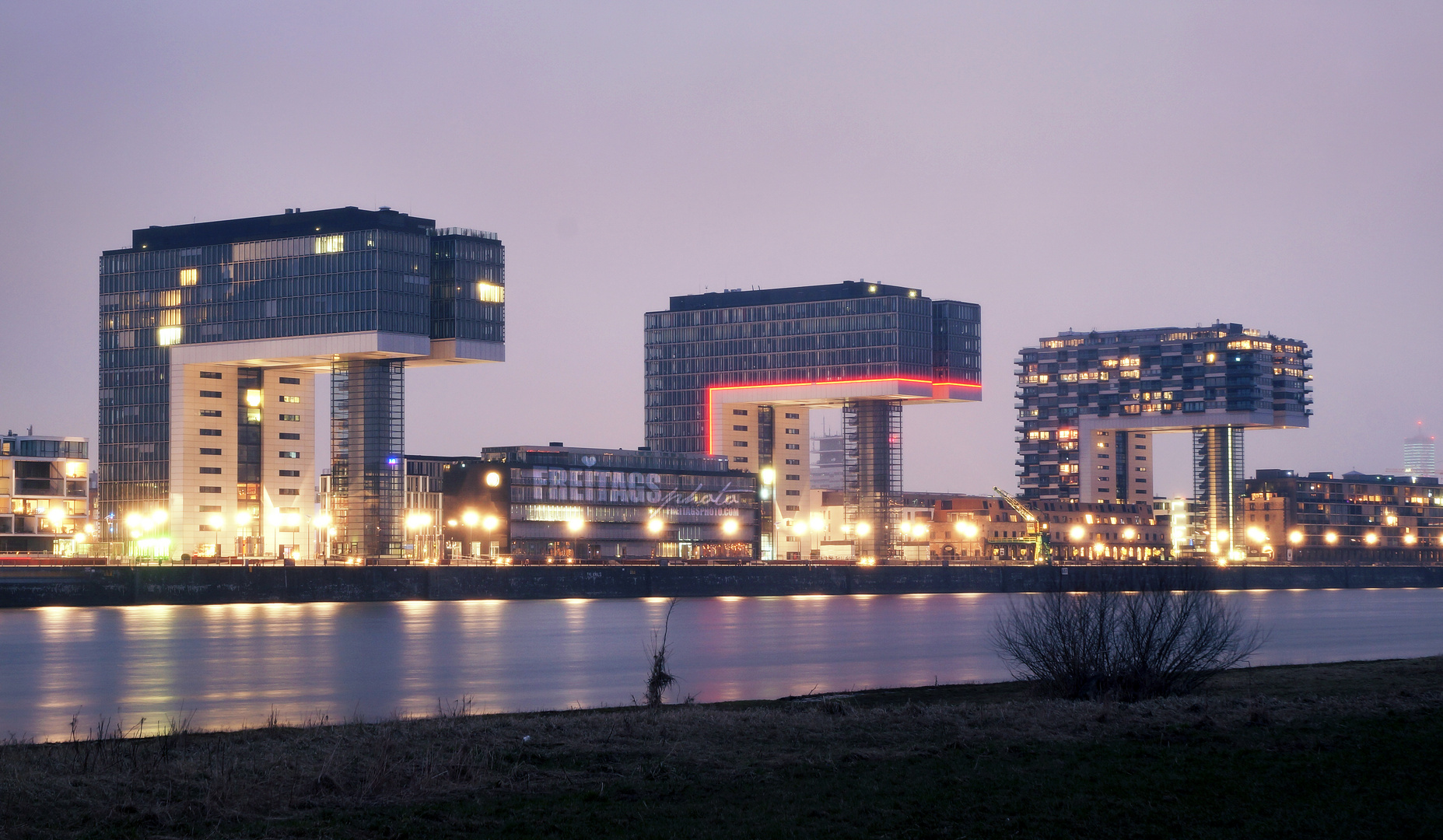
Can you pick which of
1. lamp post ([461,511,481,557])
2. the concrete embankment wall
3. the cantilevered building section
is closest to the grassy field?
the concrete embankment wall

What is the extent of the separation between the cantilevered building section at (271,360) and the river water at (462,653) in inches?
1328

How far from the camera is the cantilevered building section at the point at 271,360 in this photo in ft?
570

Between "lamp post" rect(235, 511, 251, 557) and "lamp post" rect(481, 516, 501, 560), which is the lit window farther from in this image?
"lamp post" rect(481, 516, 501, 560)

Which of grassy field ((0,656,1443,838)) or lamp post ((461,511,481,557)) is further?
lamp post ((461,511,481,557))

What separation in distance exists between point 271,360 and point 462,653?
107m

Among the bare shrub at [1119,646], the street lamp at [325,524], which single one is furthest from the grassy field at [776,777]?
the street lamp at [325,524]

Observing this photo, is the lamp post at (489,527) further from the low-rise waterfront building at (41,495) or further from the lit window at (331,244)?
the low-rise waterfront building at (41,495)

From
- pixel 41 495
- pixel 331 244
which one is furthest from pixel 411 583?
pixel 41 495

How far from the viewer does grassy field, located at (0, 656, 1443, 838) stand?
21156 mm

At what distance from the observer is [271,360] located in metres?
179

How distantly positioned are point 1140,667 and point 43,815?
2465 cm

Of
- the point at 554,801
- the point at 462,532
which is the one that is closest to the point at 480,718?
the point at 554,801

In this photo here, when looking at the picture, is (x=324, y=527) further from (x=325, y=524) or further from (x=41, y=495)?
(x=41, y=495)

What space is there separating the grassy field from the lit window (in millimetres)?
149490
